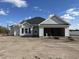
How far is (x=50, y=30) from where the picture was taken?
42.2 meters

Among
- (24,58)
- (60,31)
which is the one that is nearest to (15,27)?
(60,31)

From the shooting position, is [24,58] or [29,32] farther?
[29,32]

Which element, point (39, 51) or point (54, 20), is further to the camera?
point (54, 20)

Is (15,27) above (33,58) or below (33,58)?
above

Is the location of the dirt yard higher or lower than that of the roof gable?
lower

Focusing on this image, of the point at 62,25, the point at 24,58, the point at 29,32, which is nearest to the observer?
the point at 24,58

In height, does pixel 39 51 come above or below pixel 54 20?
below

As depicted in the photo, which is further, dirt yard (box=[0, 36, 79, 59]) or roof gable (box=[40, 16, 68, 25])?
roof gable (box=[40, 16, 68, 25])

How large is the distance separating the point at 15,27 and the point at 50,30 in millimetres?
9222

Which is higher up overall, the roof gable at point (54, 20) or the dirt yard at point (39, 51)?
the roof gable at point (54, 20)

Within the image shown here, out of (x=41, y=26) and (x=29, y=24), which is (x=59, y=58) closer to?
(x=41, y=26)

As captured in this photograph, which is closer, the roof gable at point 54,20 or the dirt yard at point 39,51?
the dirt yard at point 39,51

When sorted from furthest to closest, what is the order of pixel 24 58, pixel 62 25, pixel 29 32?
pixel 29 32
pixel 62 25
pixel 24 58

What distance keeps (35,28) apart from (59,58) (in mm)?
31396
